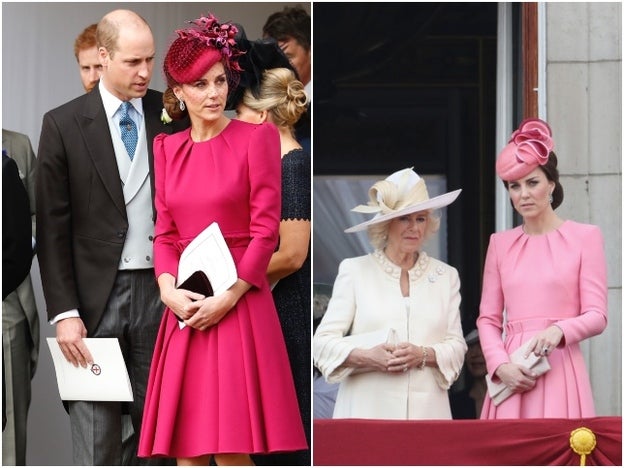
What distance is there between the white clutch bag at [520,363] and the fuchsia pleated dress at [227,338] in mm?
1000

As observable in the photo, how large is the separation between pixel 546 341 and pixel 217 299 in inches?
59.8

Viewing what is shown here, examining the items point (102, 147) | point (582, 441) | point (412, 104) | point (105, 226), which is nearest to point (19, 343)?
point (105, 226)

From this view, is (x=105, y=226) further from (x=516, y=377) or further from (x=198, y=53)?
(x=516, y=377)

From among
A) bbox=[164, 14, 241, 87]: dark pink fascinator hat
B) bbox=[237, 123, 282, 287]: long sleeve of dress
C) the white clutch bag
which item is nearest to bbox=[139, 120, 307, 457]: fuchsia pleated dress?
bbox=[237, 123, 282, 287]: long sleeve of dress

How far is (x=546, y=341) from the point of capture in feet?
21.3

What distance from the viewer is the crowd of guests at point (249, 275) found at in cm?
590

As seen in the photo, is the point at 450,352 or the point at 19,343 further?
the point at 19,343

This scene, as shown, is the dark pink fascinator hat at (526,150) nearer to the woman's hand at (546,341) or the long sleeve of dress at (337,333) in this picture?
the woman's hand at (546,341)

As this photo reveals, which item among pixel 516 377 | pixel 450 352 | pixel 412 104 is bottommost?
pixel 516 377

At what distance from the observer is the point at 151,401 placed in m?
5.92

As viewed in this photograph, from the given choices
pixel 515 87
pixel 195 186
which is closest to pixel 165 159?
pixel 195 186

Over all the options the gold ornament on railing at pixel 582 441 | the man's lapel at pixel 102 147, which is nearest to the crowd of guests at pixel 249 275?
the man's lapel at pixel 102 147

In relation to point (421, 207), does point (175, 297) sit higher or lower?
lower

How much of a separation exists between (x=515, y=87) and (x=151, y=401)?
2.20 metres
